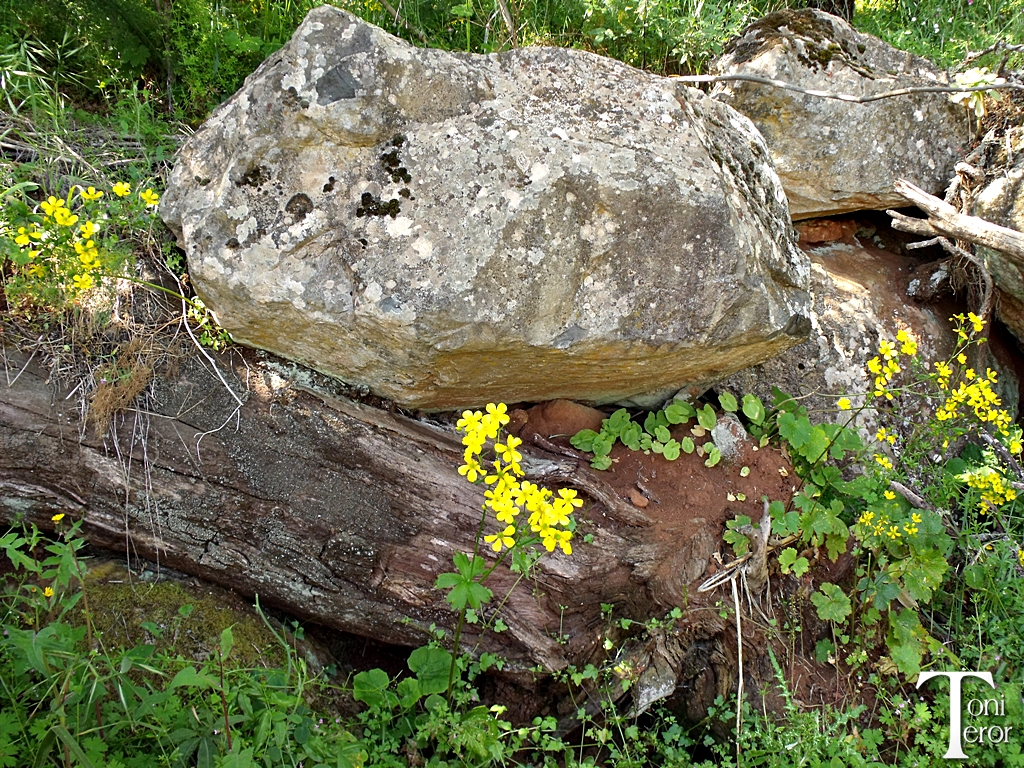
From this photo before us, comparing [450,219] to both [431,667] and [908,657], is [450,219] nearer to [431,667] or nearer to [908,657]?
[431,667]

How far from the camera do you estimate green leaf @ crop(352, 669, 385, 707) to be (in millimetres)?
2449

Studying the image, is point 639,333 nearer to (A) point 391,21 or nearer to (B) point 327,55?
(B) point 327,55

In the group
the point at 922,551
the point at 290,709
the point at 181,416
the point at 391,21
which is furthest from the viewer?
the point at 391,21

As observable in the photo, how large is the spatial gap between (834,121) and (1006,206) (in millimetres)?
937

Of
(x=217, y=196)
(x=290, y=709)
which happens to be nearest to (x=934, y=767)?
(x=290, y=709)

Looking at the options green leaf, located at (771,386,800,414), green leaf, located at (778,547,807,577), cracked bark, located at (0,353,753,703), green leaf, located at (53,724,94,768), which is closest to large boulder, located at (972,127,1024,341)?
green leaf, located at (771,386,800,414)

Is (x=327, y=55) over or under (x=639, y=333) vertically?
over

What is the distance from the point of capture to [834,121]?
3.84 m

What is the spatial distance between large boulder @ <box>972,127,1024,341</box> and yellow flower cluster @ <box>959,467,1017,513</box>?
3.66ft

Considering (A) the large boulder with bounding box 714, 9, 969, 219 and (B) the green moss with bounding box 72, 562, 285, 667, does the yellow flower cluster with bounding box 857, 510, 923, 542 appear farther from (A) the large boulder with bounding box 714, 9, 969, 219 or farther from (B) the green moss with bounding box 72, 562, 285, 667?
(B) the green moss with bounding box 72, 562, 285, 667

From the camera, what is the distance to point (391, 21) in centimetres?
379

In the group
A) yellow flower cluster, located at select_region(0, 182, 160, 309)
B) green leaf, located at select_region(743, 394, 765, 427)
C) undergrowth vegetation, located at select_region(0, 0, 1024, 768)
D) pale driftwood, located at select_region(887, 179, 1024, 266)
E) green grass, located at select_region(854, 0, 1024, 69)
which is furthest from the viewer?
green grass, located at select_region(854, 0, 1024, 69)

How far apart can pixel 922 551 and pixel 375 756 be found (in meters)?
2.26

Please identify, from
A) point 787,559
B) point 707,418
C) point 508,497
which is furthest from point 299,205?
point 787,559
